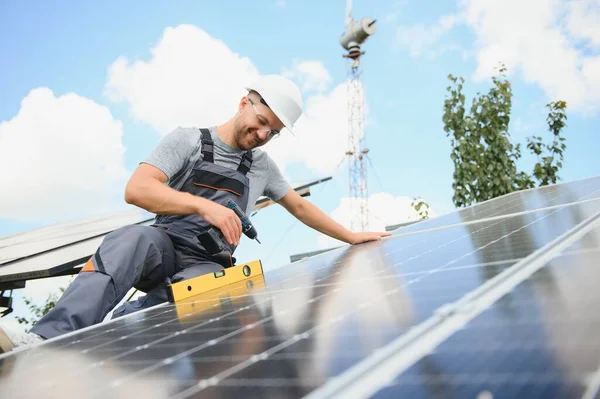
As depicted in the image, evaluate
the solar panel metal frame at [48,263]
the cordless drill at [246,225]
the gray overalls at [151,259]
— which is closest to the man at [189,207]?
the gray overalls at [151,259]

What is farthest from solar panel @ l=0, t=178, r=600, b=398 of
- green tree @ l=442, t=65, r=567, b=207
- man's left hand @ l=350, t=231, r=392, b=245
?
green tree @ l=442, t=65, r=567, b=207

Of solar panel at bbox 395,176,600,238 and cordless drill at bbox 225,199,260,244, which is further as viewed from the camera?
solar panel at bbox 395,176,600,238

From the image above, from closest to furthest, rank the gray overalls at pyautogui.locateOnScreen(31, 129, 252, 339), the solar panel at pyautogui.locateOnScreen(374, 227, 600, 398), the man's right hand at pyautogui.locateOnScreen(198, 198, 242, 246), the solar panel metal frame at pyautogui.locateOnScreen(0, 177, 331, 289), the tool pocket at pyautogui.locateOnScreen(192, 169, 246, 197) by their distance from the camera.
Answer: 1. the solar panel at pyautogui.locateOnScreen(374, 227, 600, 398)
2. the gray overalls at pyautogui.locateOnScreen(31, 129, 252, 339)
3. the man's right hand at pyautogui.locateOnScreen(198, 198, 242, 246)
4. the tool pocket at pyautogui.locateOnScreen(192, 169, 246, 197)
5. the solar panel metal frame at pyautogui.locateOnScreen(0, 177, 331, 289)

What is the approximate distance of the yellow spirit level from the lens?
2.71 metres

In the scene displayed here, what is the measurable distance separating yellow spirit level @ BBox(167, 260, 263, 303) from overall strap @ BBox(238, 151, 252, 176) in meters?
0.95

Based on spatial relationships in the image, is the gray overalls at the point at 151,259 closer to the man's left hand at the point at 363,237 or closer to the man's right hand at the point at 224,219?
the man's right hand at the point at 224,219

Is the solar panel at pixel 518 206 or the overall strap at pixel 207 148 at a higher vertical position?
the overall strap at pixel 207 148

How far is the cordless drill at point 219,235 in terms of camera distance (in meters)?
3.32

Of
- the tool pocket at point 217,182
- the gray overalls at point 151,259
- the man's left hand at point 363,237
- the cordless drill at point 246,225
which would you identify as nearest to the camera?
the gray overalls at point 151,259

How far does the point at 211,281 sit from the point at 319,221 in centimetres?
168

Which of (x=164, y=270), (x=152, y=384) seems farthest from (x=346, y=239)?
(x=152, y=384)

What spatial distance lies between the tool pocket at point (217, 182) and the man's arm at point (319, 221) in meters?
0.68

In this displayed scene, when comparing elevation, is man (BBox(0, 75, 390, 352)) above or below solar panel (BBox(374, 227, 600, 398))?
above

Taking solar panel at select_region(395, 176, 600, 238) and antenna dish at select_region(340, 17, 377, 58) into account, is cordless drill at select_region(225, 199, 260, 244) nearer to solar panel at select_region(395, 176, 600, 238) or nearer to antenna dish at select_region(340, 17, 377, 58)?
solar panel at select_region(395, 176, 600, 238)
